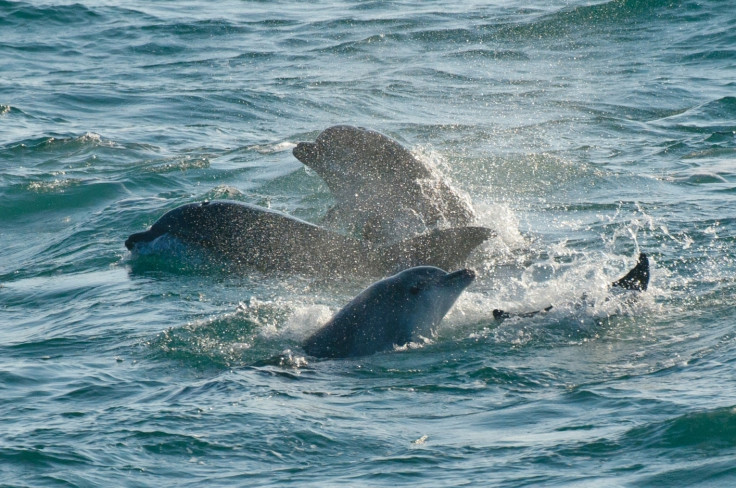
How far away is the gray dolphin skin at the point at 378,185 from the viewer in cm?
1213

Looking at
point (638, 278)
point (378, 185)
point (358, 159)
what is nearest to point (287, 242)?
point (378, 185)

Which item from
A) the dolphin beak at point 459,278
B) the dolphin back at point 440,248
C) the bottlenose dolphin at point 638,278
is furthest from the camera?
the dolphin back at point 440,248

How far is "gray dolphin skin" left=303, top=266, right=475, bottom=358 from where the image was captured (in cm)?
857

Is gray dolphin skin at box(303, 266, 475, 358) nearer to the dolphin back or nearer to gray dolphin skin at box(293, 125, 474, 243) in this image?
the dolphin back

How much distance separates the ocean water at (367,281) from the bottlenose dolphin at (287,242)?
28 cm

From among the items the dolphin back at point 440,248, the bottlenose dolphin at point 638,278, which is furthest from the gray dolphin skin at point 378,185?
the bottlenose dolphin at point 638,278

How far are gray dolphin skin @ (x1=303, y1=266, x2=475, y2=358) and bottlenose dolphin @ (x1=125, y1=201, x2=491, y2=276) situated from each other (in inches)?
69.7

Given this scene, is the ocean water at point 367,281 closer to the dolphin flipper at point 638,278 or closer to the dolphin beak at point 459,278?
the dolphin flipper at point 638,278

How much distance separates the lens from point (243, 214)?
1188 cm

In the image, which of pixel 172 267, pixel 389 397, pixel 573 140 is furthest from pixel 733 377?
pixel 573 140

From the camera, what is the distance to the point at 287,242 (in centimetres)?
1163

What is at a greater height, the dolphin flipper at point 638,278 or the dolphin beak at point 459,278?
the dolphin beak at point 459,278

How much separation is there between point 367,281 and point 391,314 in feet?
7.71

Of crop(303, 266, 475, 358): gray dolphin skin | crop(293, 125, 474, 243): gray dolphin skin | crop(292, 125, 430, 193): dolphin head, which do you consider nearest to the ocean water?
crop(303, 266, 475, 358): gray dolphin skin
